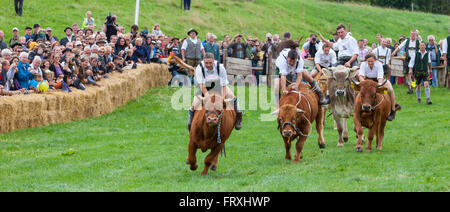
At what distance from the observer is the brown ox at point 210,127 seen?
13562mm

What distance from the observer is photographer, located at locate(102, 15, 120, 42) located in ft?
96.5

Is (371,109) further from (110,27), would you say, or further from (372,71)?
(110,27)

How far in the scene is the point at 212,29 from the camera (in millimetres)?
47344

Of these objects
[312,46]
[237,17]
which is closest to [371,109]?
[312,46]

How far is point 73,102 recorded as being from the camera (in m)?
22.3

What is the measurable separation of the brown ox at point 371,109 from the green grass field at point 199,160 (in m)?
0.54

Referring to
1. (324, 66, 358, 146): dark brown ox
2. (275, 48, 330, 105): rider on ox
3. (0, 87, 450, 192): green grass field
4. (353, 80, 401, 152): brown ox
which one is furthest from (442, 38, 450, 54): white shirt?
(275, 48, 330, 105): rider on ox

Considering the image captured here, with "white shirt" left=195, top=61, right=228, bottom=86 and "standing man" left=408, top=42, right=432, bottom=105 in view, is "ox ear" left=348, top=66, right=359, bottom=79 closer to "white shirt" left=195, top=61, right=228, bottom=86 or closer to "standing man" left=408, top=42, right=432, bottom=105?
"white shirt" left=195, top=61, right=228, bottom=86

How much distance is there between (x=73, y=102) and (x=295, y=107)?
951 centimetres

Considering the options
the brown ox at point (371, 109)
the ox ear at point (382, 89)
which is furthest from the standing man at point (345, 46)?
the ox ear at point (382, 89)

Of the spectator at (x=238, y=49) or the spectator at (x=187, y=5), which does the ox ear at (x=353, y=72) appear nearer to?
the spectator at (x=238, y=49)
